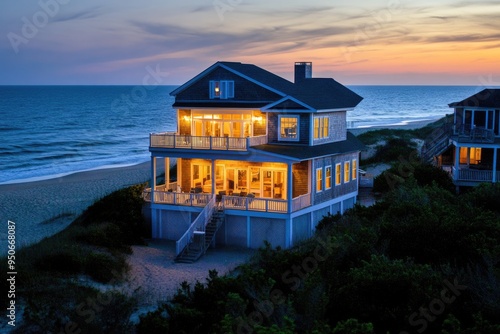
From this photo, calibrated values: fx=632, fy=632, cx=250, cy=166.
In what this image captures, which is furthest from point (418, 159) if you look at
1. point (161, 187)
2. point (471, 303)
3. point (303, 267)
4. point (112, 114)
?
point (112, 114)

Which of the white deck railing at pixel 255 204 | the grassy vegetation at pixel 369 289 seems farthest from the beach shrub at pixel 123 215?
the grassy vegetation at pixel 369 289

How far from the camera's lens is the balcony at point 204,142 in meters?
28.9

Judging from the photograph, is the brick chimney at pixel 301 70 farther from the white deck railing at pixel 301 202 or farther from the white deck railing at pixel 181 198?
the white deck railing at pixel 181 198

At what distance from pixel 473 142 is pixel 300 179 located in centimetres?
1090

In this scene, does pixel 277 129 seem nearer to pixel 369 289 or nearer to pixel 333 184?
pixel 333 184

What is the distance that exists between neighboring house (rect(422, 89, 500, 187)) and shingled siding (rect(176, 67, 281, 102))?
11650 millimetres

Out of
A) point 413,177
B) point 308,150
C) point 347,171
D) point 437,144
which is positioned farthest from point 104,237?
point 437,144

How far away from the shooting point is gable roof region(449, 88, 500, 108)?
35.7 m

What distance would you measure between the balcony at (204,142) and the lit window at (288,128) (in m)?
0.90

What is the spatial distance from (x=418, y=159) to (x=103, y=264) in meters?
25.4

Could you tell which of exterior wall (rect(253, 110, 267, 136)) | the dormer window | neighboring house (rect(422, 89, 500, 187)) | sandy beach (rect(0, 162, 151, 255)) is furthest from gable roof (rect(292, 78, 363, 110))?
sandy beach (rect(0, 162, 151, 255))

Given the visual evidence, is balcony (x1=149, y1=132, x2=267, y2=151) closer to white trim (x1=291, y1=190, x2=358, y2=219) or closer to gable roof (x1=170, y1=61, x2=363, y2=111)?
gable roof (x1=170, y1=61, x2=363, y2=111)

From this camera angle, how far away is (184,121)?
32.7 m

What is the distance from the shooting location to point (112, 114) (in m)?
150
